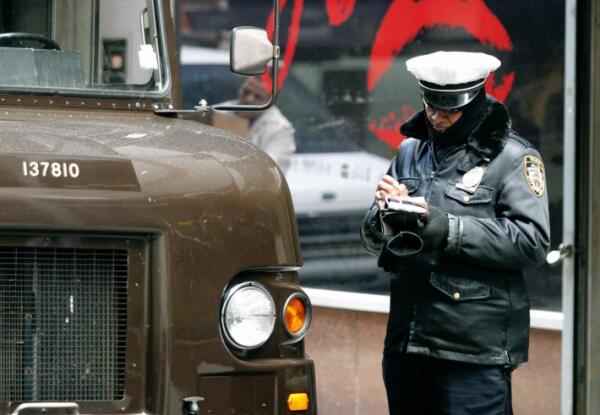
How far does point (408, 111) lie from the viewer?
304 inches

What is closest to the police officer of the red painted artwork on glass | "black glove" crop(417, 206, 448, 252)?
"black glove" crop(417, 206, 448, 252)

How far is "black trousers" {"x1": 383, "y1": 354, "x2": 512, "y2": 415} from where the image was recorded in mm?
4918

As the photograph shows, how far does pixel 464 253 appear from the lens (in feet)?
15.9

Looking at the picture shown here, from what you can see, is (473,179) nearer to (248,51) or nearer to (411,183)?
(411,183)

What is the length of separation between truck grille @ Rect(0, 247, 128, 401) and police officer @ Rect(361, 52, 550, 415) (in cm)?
102

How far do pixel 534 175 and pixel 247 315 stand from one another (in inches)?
45.4

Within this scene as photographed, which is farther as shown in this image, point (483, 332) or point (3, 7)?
point (3, 7)

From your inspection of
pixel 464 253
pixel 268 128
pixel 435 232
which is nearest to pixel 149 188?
pixel 435 232

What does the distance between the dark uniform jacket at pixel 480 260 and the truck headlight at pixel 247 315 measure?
551 mm

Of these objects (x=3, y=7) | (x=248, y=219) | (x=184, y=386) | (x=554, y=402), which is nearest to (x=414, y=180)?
(x=248, y=219)

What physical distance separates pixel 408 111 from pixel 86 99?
8.87 ft

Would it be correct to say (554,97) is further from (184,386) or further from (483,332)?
(184,386)

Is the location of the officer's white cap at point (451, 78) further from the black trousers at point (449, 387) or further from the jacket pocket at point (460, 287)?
the black trousers at point (449, 387)

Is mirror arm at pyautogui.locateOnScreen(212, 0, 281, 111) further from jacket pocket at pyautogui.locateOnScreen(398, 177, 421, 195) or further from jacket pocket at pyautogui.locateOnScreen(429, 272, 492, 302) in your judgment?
jacket pocket at pyautogui.locateOnScreen(429, 272, 492, 302)
